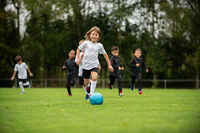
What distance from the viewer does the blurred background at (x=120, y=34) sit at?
107 ft

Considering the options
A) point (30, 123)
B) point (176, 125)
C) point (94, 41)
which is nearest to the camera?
point (176, 125)

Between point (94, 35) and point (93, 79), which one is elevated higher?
point (94, 35)


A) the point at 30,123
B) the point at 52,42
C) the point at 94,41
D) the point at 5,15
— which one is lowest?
the point at 30,123

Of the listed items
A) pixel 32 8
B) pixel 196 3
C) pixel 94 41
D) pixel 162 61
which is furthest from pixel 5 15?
pixel 94 41

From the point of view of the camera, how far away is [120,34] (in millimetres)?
33344

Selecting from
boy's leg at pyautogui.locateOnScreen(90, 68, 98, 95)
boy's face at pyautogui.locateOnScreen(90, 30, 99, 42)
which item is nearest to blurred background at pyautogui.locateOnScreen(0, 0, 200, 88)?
boy's leg at pyautogui.locateOnScreen(90, 68, 98, 95)

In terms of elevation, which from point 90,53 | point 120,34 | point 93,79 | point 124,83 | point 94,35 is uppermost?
point 120,34

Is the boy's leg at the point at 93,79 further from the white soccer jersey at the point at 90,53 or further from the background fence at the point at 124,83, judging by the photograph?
the background fence at the point at 124,83

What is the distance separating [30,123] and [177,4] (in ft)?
94.1

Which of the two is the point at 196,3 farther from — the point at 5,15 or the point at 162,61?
the point at 5,15

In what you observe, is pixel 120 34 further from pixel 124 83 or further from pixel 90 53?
pixel 90 53

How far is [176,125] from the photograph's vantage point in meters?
5.55

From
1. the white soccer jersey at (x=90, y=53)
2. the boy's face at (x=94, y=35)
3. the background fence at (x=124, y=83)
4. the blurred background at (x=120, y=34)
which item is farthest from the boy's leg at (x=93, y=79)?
the blurred background at (x=120, y=34)

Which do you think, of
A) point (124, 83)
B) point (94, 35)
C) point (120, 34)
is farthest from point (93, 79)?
point (120, 34)
